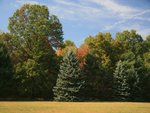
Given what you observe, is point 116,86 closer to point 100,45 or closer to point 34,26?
point 100,45

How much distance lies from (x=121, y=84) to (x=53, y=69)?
1161 centimetres

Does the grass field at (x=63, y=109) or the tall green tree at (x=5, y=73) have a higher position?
the tall green tree at (x=5, y=73)

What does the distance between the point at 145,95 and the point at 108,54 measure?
10.9 meters

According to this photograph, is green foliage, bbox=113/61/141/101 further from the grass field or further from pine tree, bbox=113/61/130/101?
the grass field

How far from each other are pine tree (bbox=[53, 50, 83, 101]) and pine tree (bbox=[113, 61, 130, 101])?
26.8 ft

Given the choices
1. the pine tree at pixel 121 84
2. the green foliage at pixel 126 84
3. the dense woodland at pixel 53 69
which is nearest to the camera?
the dense woodland at pixel 53 69

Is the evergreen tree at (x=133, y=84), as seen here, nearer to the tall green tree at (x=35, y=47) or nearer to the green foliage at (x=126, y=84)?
the green foliage at (x=126, y=84)

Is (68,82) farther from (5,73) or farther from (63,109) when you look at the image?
(63,109)

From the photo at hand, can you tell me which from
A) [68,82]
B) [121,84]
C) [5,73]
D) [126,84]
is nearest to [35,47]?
[5,73]

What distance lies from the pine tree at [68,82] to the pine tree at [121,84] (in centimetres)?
817

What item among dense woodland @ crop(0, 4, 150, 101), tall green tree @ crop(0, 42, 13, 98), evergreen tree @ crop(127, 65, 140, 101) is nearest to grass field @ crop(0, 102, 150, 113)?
tall green tree @ crop(0, 42, 13, 98)

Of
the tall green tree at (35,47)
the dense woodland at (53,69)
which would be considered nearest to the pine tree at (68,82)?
the dense woodland at (53,69)

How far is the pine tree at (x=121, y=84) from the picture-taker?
5553cm

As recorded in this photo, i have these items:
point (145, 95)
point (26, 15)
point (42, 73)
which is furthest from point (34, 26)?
point (145, 95)
